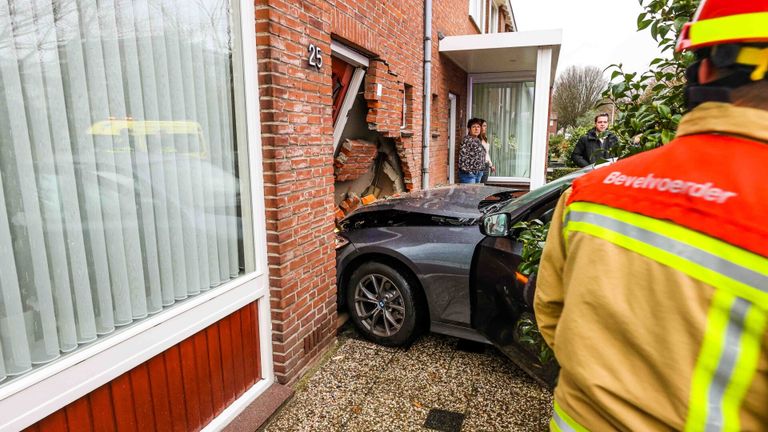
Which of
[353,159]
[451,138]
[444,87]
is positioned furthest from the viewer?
[451,138]

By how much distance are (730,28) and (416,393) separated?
284 centimetres

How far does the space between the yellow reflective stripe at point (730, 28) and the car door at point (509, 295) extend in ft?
6.81

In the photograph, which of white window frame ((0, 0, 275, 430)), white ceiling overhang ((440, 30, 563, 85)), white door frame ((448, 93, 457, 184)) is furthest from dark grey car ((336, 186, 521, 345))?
white door frame ((448, 93, 457, 184))

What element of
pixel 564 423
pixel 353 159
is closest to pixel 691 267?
pixel 564 423

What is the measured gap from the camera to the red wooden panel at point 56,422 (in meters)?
1.80

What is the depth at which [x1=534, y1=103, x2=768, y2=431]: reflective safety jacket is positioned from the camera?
0.83m

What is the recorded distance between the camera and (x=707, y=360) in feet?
2.84

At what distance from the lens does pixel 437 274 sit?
3629 millimetres

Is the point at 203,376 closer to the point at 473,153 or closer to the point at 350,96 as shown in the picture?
the point at 350,96

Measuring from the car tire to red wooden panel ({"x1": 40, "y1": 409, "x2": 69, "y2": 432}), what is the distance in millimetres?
2355

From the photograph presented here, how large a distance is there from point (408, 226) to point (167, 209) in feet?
6.52

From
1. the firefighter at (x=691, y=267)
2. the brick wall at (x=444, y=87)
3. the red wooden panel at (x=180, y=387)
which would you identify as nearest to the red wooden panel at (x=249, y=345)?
the red wooden panel at (x=180, y=387)

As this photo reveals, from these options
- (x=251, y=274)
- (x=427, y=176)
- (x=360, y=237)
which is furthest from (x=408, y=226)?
(x=427, y=176)

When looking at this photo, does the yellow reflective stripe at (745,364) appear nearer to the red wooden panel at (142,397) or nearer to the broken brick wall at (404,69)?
the red wooden panel at (142,397)
